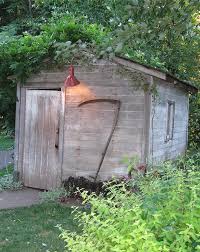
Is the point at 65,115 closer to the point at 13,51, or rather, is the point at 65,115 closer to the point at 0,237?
the point at 13,51

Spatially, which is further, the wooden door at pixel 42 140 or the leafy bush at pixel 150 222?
the wooden door at pixel 42 140

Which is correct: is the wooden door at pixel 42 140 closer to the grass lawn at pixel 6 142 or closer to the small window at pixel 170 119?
the small window at pixel 170 119

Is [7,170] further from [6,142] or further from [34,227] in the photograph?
[6,142]

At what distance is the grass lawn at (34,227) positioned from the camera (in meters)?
5.62

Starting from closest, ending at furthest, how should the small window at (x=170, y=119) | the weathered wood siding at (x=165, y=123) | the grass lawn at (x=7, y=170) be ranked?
the weathered wood siding at (x=165, y=123)
the small window at (x=170, y=119)
the grass lawn at (x=7, y=170)

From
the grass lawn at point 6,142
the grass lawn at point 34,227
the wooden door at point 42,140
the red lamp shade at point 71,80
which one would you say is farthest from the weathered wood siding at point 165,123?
the grass lawn at point 6,142

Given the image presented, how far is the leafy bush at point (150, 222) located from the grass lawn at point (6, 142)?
15.8m

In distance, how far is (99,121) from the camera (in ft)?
29.1

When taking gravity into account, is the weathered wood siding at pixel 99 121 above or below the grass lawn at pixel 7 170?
above

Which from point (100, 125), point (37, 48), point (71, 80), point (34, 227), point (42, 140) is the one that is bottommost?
point (34, 227)

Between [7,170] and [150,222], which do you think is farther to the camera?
[7,170]

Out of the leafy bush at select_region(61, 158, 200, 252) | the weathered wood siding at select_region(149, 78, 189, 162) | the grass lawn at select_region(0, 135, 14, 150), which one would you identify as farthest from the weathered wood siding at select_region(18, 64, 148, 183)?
the grass lawn at select_region(0, 135, 14, 150)

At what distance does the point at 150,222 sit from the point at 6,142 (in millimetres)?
18900

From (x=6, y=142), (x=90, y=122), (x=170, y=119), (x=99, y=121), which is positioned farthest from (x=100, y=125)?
(x=6, y=142)
